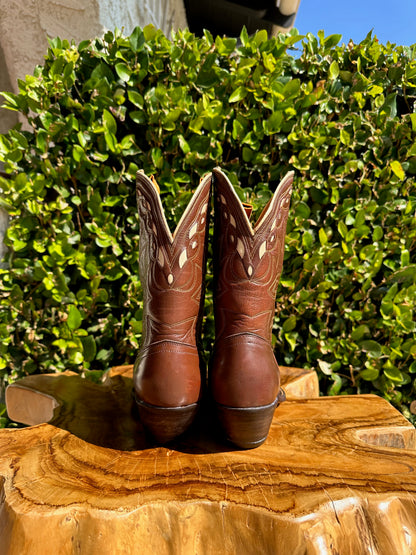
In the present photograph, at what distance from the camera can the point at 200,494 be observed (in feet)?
1.89

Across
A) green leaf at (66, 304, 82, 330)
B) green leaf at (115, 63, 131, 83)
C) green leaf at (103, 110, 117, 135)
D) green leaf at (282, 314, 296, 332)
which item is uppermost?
green leaf at (115, 63, 131, 83)

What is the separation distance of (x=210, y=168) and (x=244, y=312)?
0.72 meters

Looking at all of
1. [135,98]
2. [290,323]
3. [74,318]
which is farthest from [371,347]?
[135,98]

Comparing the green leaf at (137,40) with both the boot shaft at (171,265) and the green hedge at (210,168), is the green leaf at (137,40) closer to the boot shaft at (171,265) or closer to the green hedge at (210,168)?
the green hedge at (210,168)

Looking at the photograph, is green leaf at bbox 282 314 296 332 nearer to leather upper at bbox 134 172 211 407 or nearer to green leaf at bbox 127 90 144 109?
leather upper at bbox 134 172 211 407

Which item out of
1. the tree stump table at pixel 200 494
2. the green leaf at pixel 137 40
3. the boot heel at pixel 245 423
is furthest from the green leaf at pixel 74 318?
the green leaf at pixel 137 40

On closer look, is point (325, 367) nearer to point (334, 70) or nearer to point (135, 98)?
point (334, 70)

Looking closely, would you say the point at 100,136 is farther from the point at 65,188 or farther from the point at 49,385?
the point at 49,385

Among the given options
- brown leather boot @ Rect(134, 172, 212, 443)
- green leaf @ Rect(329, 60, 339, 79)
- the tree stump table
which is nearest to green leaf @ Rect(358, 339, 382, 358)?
the tree stump table

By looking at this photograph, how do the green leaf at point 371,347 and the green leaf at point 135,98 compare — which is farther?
the green leaf at point 371,347

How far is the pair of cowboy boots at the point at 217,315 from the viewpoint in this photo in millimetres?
679

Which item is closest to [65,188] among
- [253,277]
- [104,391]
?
[104,391]

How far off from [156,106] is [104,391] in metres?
0.99

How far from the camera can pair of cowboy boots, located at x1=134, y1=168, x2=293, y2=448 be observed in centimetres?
68
